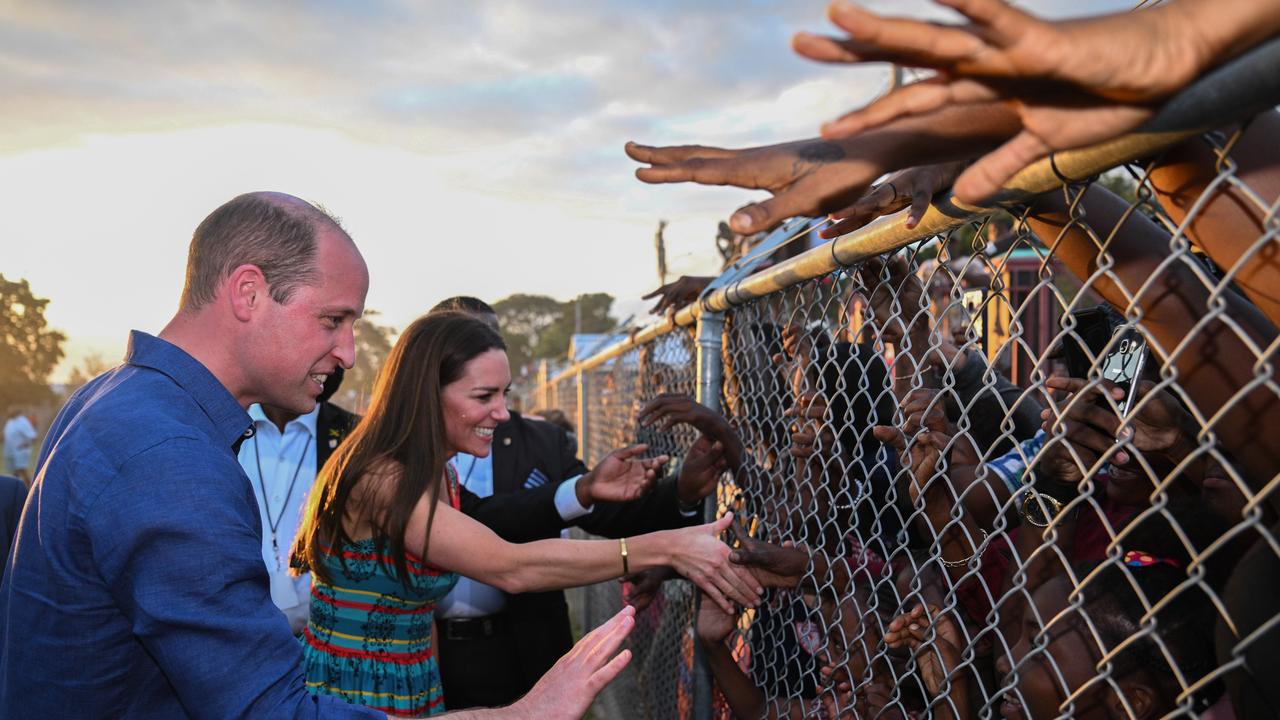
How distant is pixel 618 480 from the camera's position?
3.32 m

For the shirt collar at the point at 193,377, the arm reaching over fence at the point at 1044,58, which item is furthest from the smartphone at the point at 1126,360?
the shirt collar at the point at 193,377

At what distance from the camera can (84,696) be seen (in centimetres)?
169

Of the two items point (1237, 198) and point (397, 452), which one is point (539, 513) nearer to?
point (397, 452)

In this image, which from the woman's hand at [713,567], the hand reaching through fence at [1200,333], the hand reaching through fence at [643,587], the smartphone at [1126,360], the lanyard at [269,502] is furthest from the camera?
the lanyard at [269,502]

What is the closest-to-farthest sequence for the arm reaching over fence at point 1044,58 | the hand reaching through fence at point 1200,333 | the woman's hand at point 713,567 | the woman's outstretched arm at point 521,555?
1. the arm reaching over fence at point 1044,58
2. the hand reaching through fence at point 1200,333
3. the woman's hand at point 713,567
4. the woman's outstretched arm at point 521,555

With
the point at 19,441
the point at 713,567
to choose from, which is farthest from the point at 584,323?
the point at 713,567

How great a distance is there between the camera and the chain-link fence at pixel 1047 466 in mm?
1117

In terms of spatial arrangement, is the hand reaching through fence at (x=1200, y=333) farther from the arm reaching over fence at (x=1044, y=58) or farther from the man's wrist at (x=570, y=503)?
the man's wrist at (x=570, y=503)

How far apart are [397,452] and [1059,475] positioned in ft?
6.68

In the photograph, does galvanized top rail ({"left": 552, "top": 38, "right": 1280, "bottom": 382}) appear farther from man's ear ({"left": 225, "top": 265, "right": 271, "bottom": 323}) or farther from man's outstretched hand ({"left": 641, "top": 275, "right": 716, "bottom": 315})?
man's outstretched hand ({"left": 641, "top": 275, "right": 716, "bottom": 315})

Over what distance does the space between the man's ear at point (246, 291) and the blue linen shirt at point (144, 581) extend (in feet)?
0.70

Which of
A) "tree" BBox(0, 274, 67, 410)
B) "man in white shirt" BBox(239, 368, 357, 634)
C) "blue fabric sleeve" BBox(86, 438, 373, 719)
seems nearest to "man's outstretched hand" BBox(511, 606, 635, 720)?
"blue fabric sleeve" BBox(86, 438, 373, 719)

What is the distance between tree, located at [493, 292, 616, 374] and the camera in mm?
57194

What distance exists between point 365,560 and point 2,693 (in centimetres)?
110
